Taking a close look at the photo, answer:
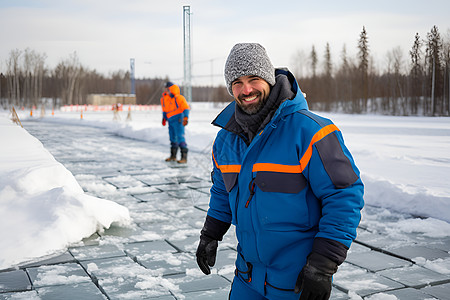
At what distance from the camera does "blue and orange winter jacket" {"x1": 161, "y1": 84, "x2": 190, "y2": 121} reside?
9586mm

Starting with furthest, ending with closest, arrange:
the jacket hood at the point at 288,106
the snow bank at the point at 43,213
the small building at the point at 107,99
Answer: the small building at the point at 107,99 → the snow bank at the point at 43,213 → the jacket hood at the point at 288,106

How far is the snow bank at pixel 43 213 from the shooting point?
4.08 m

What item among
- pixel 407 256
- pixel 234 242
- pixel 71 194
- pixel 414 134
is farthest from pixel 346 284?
pixel 414 134

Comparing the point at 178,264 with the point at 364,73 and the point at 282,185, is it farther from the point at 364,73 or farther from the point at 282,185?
the point at 364,73

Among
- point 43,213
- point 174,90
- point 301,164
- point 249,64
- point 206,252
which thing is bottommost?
point 43,213

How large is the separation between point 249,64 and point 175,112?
25.8ft

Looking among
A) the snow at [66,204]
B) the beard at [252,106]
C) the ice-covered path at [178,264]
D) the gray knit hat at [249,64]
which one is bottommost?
the ice-covered path at [178,264]

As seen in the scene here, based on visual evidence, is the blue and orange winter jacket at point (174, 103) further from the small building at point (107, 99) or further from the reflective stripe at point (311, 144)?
the small building at point (107, 99)

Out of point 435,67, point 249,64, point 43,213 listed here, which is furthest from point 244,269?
point 435,67

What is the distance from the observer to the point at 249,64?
189cm

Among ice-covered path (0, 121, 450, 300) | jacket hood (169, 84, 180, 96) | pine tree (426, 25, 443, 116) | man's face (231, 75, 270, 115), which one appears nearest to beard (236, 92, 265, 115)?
man's face (231, 75, 270, 115)

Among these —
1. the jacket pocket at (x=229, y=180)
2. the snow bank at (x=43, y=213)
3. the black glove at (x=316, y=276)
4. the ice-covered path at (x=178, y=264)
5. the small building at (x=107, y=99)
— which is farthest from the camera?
the small building at (x=107, y=99)

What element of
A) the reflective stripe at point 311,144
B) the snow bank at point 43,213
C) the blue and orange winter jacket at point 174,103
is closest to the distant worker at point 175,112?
the blue and orange winter jacket at point 174,103

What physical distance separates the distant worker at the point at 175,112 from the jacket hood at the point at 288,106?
24.9 feet
